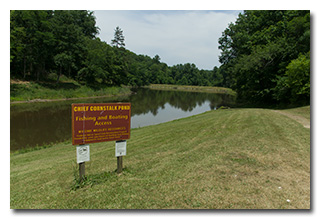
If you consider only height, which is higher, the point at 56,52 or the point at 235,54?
the point at 56,52

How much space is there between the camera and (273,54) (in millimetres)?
24250

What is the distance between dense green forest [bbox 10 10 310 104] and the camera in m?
23.0

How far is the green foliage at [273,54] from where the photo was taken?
2147 centimetres

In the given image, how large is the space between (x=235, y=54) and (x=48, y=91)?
37.7m

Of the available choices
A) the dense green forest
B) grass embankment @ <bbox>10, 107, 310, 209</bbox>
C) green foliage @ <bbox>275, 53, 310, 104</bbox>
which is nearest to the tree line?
the dense green forest

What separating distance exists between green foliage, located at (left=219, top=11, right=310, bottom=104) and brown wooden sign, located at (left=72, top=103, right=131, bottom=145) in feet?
69.9

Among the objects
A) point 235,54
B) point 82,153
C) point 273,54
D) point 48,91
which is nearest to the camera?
point 82,153

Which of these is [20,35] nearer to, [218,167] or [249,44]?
[249,44]

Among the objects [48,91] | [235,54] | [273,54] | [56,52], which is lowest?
[48,91]

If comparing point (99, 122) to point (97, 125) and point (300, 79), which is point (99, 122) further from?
point (300, 79)

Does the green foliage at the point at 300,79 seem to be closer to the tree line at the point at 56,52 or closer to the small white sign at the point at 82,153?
the small white sign at the point at 82,153

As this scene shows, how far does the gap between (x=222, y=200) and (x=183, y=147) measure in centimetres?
415

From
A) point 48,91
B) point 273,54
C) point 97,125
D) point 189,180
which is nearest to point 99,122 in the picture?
point 97,125

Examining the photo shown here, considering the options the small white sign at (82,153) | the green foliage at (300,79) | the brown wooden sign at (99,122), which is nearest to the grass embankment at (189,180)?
the small white sign at (82,153)
